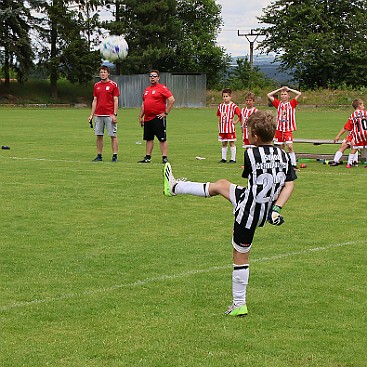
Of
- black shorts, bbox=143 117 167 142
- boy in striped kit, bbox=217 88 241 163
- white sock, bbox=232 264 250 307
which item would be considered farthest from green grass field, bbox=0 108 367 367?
boy in striped kit, bbox=217 88 241 163

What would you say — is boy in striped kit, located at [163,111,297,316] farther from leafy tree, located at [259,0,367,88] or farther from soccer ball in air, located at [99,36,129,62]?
leafy tree, located at [259,0,367,88]

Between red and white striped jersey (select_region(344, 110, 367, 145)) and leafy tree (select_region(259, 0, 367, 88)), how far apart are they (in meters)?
50.0

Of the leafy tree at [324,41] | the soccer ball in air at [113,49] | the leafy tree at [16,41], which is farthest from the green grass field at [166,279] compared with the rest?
the leafy tree at [324,41]

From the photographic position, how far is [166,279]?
7305mm

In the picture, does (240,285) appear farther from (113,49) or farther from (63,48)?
(63,48)

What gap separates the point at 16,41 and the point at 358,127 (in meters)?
50.9

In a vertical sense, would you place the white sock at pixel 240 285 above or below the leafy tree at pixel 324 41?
below

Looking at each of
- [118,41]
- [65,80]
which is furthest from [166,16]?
[118,41]

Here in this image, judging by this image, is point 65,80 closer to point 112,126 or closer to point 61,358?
point 112,126

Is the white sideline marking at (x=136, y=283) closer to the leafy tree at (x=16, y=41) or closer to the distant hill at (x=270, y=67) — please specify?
the leafy tree at (x=16, y=41)

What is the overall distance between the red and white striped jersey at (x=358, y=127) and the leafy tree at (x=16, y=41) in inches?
1933

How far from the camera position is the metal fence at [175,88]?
63656 mm

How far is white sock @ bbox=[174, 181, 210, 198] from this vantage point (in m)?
6.60

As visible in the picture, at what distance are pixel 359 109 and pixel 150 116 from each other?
4538mm
